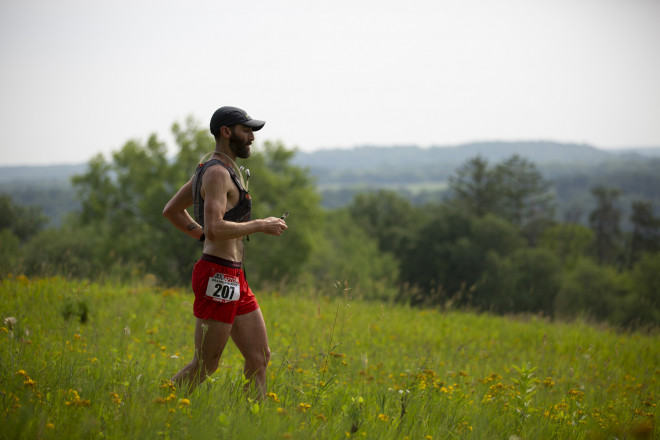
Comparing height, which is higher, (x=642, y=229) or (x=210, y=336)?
(x=210, y=336)

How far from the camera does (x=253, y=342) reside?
11.2 feet

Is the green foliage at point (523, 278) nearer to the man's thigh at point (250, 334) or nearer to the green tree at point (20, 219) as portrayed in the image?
the man's thigh at point (250, 334)

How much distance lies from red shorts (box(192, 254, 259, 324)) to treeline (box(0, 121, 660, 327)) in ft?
51.5

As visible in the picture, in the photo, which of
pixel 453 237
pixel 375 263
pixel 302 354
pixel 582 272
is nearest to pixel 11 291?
pixel 302 354

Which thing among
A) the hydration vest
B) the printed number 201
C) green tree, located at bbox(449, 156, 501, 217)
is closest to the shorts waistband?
the printed number 201

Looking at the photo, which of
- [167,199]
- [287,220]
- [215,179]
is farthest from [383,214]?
[215,179]

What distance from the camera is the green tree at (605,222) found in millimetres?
58188

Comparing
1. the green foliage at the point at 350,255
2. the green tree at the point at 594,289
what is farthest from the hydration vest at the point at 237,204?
the green foliage at the point at 350,255

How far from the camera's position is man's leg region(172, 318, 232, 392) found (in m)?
3.27

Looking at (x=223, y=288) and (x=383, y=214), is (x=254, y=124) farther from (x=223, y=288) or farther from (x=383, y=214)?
(x=383, y=214)

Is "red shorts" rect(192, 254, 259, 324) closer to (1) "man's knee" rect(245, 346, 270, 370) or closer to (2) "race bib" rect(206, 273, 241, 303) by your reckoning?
(2) "race bib" rect(206, 273, 241, 303)

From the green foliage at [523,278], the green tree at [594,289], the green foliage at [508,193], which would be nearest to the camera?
the green foliage at [523,278]

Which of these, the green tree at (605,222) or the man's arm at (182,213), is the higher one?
the man's arm at (182,213)

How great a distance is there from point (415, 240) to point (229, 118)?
38.0 meters
